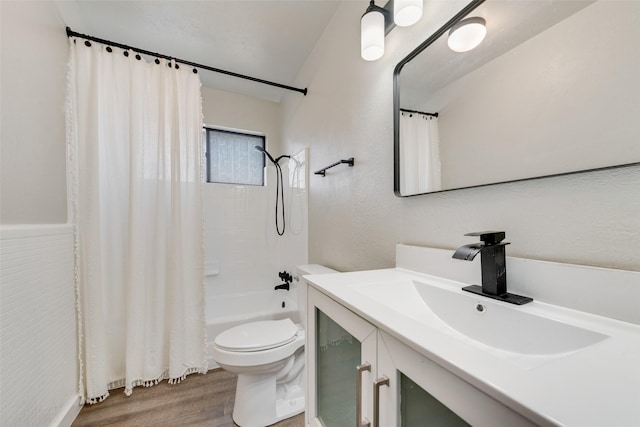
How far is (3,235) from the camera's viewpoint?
890mm

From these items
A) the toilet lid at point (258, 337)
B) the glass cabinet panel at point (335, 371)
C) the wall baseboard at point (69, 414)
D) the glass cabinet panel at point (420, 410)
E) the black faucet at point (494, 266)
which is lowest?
the wall baseboard at point (69, 414)

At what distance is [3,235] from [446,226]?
1.60m

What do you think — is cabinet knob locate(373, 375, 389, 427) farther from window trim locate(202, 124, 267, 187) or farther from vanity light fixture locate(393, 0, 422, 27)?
window trim locate(202, 124, 267, 187)

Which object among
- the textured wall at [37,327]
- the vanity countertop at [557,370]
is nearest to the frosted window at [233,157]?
the textured wall at [37,327]

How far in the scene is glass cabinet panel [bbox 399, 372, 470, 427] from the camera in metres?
0.40

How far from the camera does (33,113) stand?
1.13m

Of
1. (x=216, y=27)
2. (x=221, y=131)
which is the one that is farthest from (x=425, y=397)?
(x=221, y=131)

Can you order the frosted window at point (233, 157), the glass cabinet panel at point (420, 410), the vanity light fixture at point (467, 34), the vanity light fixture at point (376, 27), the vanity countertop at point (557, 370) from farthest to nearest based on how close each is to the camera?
the frosted window at point (233, 157)
the vanity light fixture at point (376, 27)
the vanity light fixture at point (467, 34)
the glass cabinet panel at point (420, 410)
the vanity countertop at point (557, 370)

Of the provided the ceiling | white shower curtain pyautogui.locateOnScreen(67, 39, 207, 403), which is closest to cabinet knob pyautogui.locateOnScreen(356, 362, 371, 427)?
white shower curtain pyautogui.locateOnScreen(67, 39, 207, 403)

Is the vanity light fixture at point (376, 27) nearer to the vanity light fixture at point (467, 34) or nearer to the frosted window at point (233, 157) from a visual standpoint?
the vanity light fixture at point (467, 34)

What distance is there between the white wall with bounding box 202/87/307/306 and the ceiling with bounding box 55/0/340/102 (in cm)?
47

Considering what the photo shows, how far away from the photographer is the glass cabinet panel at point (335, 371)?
0.68 meters

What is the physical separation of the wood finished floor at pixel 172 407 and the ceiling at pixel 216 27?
89.3 inches

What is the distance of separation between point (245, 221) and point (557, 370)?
252 cm
